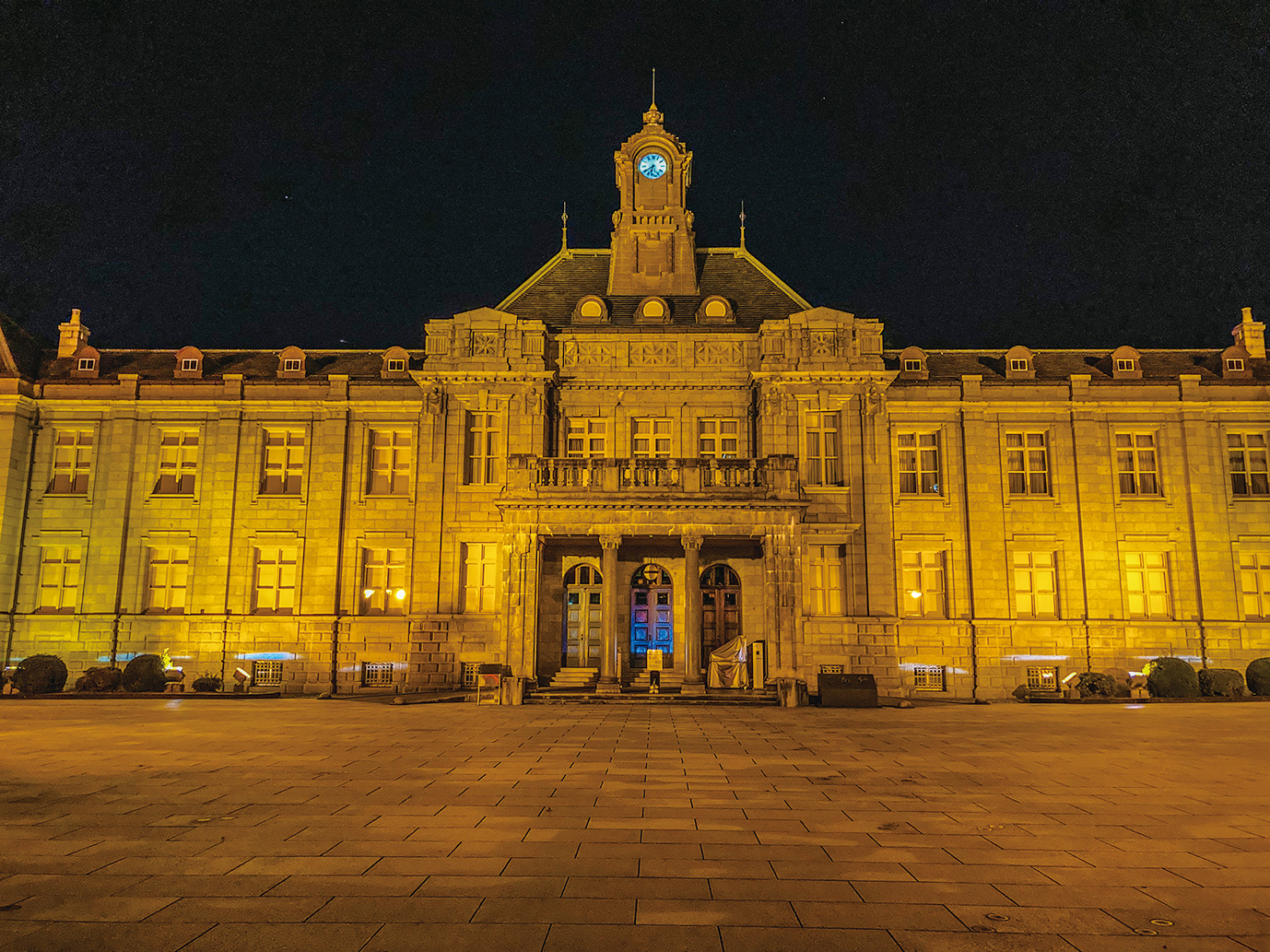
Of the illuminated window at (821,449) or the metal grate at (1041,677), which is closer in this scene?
the metal grate at (1041,677)

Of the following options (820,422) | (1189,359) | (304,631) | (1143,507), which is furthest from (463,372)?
(1189,359)

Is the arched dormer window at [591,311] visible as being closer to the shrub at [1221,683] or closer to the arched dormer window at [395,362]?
the arched dormer window at [395,362]

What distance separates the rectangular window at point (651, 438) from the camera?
33.7 m

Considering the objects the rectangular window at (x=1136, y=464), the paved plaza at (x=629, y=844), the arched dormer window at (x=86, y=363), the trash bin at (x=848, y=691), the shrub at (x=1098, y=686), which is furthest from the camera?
the arched dormer window at (x=86, y=363)

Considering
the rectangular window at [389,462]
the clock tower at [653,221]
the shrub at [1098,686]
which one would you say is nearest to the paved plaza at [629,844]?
the shrub at [1098,686]

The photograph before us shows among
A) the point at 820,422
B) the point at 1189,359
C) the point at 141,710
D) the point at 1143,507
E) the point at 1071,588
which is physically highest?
the point at 1189,359

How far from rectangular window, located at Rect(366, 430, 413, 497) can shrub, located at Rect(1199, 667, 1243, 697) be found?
103 ft

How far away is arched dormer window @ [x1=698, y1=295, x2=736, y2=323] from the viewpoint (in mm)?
34781

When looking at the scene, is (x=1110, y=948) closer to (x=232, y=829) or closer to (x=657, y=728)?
(x=232, y=829)

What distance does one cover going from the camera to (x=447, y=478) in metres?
32.2

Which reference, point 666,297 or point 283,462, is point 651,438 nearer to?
point 666,297

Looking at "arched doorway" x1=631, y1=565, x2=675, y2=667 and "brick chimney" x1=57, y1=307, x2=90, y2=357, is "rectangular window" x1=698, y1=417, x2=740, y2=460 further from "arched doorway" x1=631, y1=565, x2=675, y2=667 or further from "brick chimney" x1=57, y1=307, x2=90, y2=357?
"brick chimney" x1=57, y1=307, x2=90, y2=357

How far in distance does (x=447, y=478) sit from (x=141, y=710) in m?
13.4

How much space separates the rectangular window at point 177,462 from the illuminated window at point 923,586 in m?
30.8
